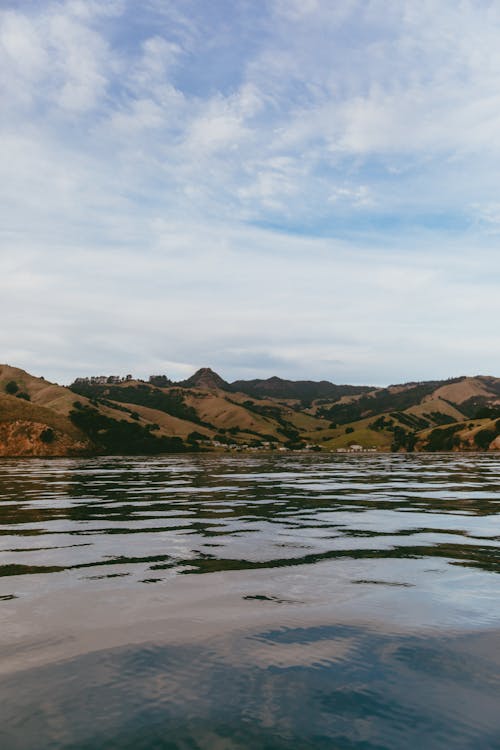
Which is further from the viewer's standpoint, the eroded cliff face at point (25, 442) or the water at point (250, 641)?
the eroded cliff face at point (25, 442)

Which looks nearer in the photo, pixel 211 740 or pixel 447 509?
pixel 211 740

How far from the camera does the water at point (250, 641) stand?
17.6ft

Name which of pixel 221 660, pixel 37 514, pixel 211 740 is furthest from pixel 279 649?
pixel 37 514

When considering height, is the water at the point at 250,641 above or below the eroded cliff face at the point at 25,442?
above

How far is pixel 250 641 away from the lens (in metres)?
7.96

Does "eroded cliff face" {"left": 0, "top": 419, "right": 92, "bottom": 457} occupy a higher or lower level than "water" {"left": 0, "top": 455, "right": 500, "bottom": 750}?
lower

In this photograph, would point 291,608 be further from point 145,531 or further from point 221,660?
point 145,531

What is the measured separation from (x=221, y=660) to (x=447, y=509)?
2197cm

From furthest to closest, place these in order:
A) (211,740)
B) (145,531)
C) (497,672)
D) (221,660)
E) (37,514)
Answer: (37,514) → (145,531) → (221,660) → (497,672) → (211,740)

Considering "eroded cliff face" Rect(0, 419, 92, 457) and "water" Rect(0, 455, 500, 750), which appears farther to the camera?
"eroded cliff face" Rect(0, 419, 92, 457)

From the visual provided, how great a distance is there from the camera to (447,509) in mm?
26703

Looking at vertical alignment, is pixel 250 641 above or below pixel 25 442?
above

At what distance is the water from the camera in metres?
5.36

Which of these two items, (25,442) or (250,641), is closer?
(250,641)
